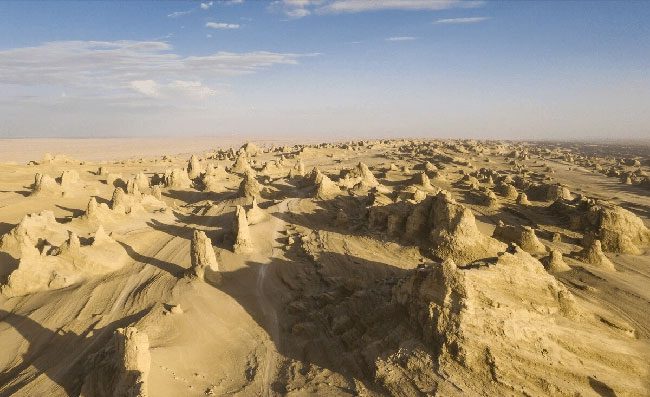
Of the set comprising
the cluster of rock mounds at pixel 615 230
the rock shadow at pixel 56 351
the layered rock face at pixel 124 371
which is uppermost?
the cluster of rock mounds at pixel 615 230

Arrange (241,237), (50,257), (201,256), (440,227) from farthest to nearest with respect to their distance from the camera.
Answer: (241,237) → (440,227) → (50,257) → (201,256)

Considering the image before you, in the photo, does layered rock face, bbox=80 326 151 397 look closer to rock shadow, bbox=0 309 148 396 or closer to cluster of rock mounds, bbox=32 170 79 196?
rock shadow, bbox=0 309 148 396

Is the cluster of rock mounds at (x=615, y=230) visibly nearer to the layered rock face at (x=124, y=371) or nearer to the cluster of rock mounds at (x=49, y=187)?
the layered rock face at (x=124, y=371)

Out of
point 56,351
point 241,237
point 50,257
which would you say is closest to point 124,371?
point 56,351

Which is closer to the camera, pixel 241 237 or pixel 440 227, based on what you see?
pixel 440 227

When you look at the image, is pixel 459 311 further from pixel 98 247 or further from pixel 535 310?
pixel 98 247

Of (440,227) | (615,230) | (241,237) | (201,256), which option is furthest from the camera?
(615,230)

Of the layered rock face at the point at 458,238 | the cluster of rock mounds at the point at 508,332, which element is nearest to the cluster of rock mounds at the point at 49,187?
the layered rock face at the point at 458,238

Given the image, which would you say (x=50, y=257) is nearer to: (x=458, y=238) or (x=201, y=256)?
(x=201, y=256)

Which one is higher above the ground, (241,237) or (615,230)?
(615,230)

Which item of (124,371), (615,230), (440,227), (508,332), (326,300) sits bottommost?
(326,300)
